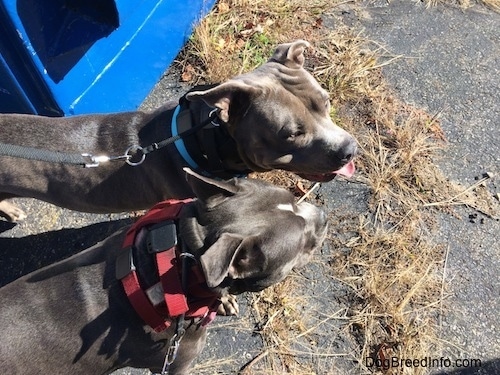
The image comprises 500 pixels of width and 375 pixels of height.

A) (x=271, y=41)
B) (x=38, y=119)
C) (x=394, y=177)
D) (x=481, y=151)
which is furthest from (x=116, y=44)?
(x=481, y=151)

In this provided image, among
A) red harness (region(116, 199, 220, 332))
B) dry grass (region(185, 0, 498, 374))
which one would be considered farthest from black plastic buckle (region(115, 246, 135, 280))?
dry grass (region(185, 0, 498, 374))

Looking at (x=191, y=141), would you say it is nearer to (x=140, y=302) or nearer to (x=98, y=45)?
→ (x=98, y=45)

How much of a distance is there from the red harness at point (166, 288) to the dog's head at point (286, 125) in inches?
35.8

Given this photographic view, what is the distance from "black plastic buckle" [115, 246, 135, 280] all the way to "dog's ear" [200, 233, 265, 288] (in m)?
0.55

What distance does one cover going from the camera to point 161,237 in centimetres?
283

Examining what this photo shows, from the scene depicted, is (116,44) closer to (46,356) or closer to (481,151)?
(46,356)

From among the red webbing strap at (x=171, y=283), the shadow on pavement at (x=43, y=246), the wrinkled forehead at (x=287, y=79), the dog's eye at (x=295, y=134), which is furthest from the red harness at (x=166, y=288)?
the shadow on pavement at (x=43, y=246)

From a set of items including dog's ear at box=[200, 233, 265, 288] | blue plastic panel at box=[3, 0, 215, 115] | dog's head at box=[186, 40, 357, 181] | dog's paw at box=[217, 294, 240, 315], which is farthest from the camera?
dog's paw at box=[217, 294, 240, 315]

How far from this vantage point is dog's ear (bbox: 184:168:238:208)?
2.74m

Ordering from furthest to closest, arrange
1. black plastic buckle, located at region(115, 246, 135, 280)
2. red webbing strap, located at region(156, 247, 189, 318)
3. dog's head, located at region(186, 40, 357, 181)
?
dog's head, located at region(186, 40, 357, 181) → black plastic buckle, located at region(115, 246, 135, 280) → red webbing strap, located at region(156, 247, 189, 318)

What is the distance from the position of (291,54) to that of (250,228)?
1.58 meters

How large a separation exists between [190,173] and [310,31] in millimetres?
3885

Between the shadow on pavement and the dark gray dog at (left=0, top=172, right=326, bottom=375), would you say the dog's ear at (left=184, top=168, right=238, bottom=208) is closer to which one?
the dark gray dog at (left=0, top=172, right=326, bottom=375)

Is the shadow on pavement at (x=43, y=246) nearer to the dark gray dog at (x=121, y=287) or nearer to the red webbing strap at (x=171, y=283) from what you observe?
the dark gray dog at (x=121, y=287)
